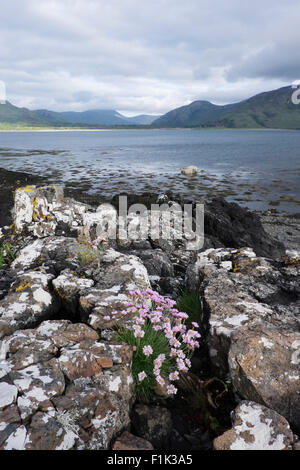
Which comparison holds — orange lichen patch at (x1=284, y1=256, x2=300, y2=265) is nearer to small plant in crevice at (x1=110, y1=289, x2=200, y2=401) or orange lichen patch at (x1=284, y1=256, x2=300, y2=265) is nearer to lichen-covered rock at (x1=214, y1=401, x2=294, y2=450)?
small plant in crevice at (x1=110, y1=289, x2=200, y2=401)

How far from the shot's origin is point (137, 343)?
4223mm

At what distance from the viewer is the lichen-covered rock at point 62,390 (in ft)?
9.77

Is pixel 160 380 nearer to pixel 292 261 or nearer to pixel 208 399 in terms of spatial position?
pixel 208 399

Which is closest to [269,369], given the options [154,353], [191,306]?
[154,353]

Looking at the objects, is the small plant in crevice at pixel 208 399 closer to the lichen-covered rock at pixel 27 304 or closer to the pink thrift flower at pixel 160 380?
the pink thrift flower at pixel 160 380

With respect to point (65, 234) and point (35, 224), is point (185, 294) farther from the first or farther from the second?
point (35, 224)

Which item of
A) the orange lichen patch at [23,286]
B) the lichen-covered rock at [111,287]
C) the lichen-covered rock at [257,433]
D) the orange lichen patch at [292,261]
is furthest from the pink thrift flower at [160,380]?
the orange lichen patch at [292,261]

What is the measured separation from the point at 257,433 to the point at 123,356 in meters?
1.79


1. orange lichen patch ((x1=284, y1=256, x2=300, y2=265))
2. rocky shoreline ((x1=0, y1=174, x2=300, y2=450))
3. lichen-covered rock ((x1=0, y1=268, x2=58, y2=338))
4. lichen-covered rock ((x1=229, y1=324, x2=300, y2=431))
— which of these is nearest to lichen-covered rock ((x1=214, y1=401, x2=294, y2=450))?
rocky shoreline ((x1=0, y1=174, x2=300, y2=450))

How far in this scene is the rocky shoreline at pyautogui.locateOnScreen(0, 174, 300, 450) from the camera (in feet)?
10.3

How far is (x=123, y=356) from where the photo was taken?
3.98 metres

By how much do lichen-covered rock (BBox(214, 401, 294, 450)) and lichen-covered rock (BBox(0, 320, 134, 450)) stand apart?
46.9 inches
